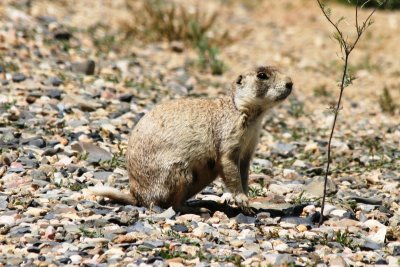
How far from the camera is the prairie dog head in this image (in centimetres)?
636

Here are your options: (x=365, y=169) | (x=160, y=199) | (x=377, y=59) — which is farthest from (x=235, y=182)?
(x=377, y=59)

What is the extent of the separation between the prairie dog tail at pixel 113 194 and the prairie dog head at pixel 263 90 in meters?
1.10

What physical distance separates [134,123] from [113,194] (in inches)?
100

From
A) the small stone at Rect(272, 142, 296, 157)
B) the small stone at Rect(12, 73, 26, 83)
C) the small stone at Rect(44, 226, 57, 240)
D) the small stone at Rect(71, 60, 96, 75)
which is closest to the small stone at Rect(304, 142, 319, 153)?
the small stone at Rect(272, 142, 296, 157)

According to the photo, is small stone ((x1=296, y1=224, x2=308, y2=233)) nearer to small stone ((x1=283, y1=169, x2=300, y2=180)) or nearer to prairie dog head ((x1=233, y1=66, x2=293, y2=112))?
prairie dog head ((x1=233, y1=66, x2=293, y2=112))

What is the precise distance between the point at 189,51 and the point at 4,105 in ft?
15.5

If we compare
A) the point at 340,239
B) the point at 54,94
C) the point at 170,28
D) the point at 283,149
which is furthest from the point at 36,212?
the point at 170,28

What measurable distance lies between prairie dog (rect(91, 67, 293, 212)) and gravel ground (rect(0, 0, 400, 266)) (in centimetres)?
19

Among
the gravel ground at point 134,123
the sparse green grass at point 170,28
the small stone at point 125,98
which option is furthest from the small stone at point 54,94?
the sparse green grass at point 170,28

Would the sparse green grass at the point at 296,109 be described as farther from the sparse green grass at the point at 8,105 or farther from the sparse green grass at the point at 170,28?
the sparse green grass at the point at 8,105

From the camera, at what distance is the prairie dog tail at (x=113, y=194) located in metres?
6.14

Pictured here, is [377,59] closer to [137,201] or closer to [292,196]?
[292,196]

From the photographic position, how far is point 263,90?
252 inches

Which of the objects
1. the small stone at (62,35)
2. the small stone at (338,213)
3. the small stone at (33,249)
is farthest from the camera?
the small stone at (62,35)
